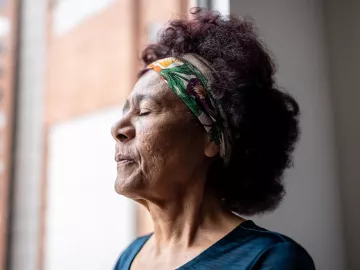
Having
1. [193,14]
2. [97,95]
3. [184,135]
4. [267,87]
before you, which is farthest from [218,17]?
[97,95]

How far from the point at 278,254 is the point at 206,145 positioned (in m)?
0.27

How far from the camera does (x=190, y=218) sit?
2.98 feet

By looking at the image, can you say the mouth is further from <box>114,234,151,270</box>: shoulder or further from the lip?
<box>114,234,151,270</box>: shoulder

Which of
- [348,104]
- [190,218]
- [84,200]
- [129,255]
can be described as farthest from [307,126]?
[84,200]

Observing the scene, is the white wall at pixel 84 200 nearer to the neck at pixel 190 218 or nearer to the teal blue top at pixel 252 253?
the neck at pixel 190 218

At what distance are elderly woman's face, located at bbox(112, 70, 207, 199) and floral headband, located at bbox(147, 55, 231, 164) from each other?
17mm

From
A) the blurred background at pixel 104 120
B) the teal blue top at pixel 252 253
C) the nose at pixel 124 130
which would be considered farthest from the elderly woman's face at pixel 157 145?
the blurred background at pixel 104 120

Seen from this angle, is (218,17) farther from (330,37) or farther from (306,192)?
(306,192)

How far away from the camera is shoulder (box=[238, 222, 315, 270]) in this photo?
774mm

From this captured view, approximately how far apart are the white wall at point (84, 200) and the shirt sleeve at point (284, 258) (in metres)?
0.79

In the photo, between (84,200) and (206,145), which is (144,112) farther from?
(84,200)

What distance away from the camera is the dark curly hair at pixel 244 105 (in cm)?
92

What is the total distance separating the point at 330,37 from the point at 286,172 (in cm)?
37

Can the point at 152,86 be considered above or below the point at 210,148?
above
